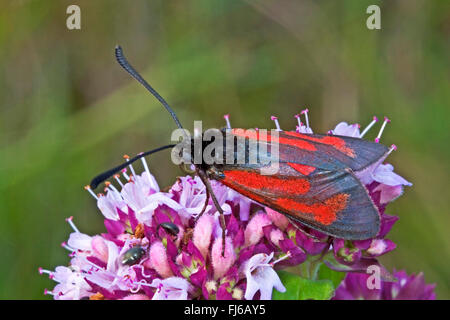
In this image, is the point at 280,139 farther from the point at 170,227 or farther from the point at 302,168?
the point at 170,227

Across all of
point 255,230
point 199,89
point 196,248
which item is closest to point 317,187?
point 255,230

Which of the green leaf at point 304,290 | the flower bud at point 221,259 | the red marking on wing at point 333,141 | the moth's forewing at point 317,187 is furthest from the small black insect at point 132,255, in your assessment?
the red marking on wing at point 333,141

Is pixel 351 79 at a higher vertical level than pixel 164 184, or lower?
higher

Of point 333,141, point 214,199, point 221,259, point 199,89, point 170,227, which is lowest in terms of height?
point 221,259

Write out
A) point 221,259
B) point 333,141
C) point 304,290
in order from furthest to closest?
point 333,141
point 304,290
point 221,259

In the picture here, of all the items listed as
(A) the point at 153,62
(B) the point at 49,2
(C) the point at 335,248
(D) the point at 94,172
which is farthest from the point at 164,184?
(C) the point at 335,248

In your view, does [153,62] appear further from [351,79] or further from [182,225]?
[182,225]
